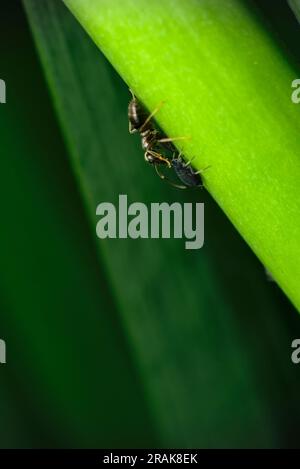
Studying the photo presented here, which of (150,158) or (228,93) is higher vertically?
(150,158)

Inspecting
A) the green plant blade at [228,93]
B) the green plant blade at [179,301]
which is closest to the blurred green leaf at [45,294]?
the green plant blade at [179,301]

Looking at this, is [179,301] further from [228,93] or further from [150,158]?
[228,93]

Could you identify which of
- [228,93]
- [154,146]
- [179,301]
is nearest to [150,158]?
[154,146]

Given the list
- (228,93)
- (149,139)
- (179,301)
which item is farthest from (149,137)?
(228,93)

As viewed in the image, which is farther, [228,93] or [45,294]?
[45,294]

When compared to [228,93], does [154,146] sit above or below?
above

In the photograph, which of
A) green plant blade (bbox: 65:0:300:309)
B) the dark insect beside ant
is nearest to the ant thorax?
the dark insect beside ant

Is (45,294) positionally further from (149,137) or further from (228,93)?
(228,93)

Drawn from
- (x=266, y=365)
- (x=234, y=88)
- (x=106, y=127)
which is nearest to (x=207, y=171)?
(x=234, y=88)
